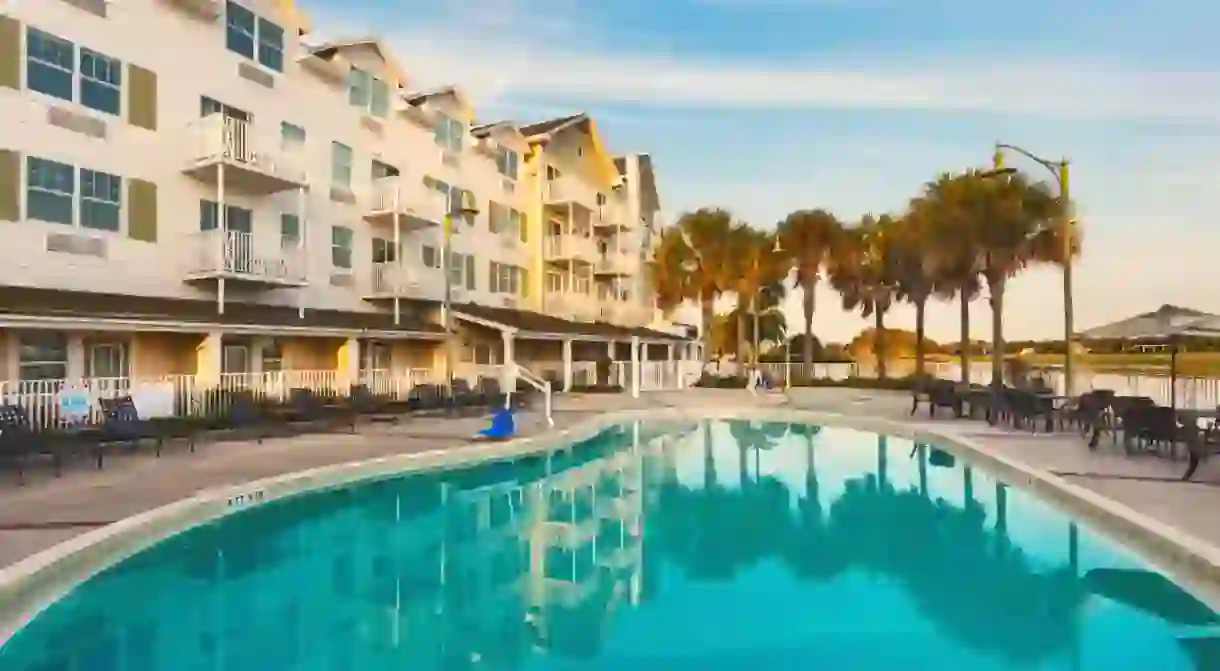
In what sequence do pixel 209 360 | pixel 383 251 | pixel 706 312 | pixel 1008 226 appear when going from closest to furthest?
pixel 209 360 → pixel 383 251 → pixel 1008 226 → pixel 706 312

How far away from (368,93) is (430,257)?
609cm

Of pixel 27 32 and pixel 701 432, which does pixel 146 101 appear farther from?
pixel 701 432

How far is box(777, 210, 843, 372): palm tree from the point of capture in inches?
1843

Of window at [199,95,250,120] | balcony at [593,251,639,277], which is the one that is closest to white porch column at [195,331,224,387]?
window at [199,95,250,120]

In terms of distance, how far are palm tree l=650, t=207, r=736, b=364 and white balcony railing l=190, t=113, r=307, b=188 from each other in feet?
87.5

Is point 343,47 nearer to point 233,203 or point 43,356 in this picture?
point 233,203

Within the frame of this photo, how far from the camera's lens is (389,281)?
28.6 metres

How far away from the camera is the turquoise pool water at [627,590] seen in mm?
7055

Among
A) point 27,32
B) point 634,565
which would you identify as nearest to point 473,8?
point 27,32

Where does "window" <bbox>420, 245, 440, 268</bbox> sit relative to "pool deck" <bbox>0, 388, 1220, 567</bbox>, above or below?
above

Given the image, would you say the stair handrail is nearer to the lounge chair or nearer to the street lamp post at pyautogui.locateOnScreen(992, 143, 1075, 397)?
the lounge chair

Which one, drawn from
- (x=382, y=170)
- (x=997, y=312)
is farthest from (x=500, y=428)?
(x=997, y=312)

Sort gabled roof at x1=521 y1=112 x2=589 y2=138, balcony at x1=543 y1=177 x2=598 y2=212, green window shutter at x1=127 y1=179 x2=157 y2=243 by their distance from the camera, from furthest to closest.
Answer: gabled roof at x1=521 y1=112 x2=589 y2=138 → balcony at x1=543 y1=177 x2=598 y2=212 → green window shutter at x1=127 y1=179 x2=157 y2=243

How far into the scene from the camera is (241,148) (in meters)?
21.7
